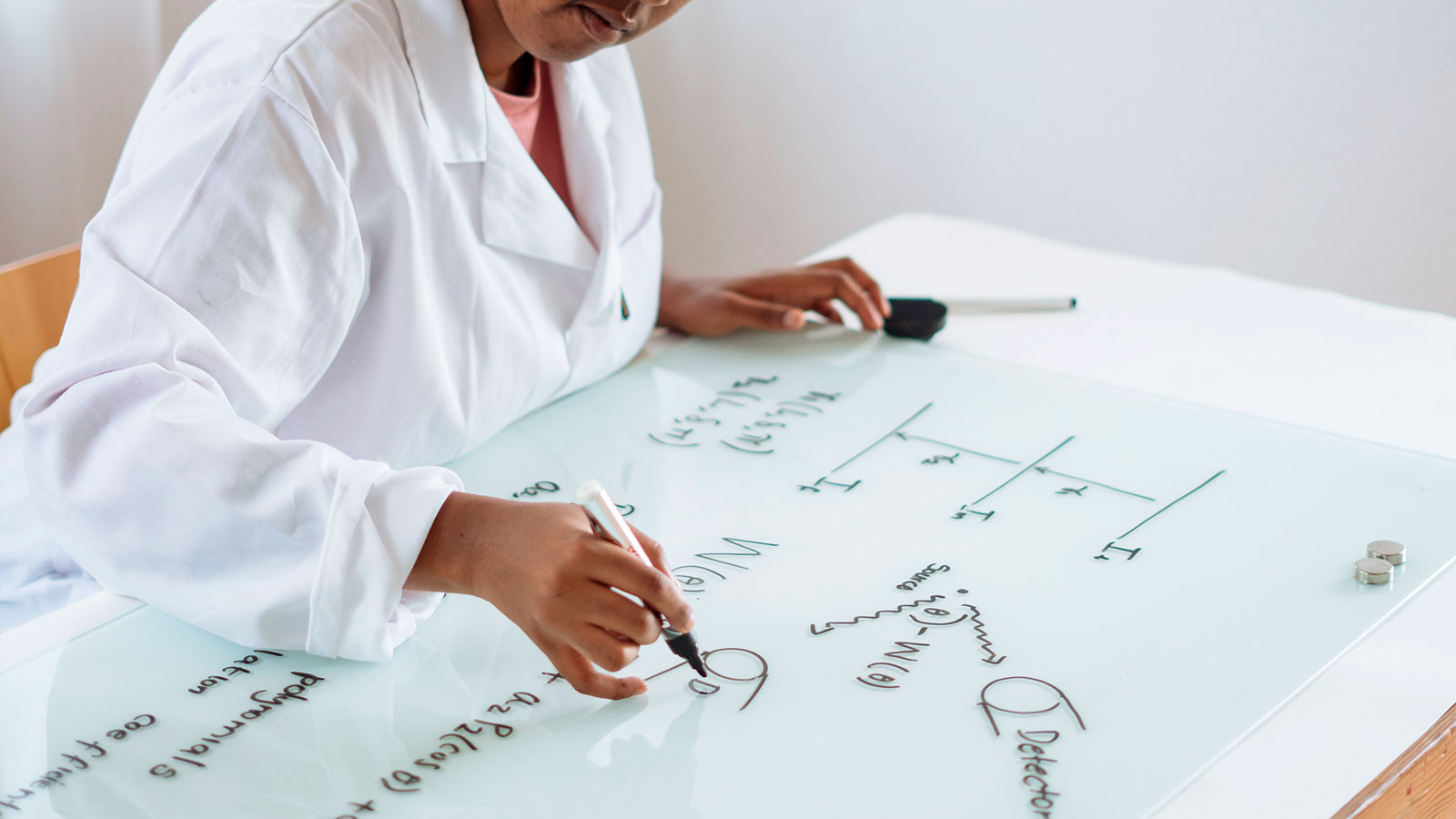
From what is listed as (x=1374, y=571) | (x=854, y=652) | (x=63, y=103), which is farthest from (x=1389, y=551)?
(x=63, y=103)

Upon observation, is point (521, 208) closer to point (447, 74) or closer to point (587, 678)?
point (447, 74)

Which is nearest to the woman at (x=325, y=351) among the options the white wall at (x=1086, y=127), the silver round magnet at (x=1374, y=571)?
the silver round magnet at (x=1374, y=571)

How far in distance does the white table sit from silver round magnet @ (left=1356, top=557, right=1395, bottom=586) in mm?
21

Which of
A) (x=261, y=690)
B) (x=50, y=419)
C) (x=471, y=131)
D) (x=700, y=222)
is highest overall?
(x=471, y=131)

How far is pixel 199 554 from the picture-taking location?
0.70m

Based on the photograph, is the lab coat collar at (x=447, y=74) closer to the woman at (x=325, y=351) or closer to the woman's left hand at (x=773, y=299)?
the woman at (x=325, y=351)

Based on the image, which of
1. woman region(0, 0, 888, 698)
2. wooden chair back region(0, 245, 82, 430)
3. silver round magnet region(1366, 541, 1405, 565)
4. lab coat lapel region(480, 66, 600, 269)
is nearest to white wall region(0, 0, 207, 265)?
wooden chair back region(0, 245, 82, 430)

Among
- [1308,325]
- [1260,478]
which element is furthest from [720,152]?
[1260,478]

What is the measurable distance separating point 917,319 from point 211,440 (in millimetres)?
613

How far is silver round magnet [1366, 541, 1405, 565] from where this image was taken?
74 centimetres

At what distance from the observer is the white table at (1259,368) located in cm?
60

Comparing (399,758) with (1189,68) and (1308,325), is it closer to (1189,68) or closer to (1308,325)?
(1308,325)

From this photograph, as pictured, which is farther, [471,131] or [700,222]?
[700,222]

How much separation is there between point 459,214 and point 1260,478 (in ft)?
1.84
